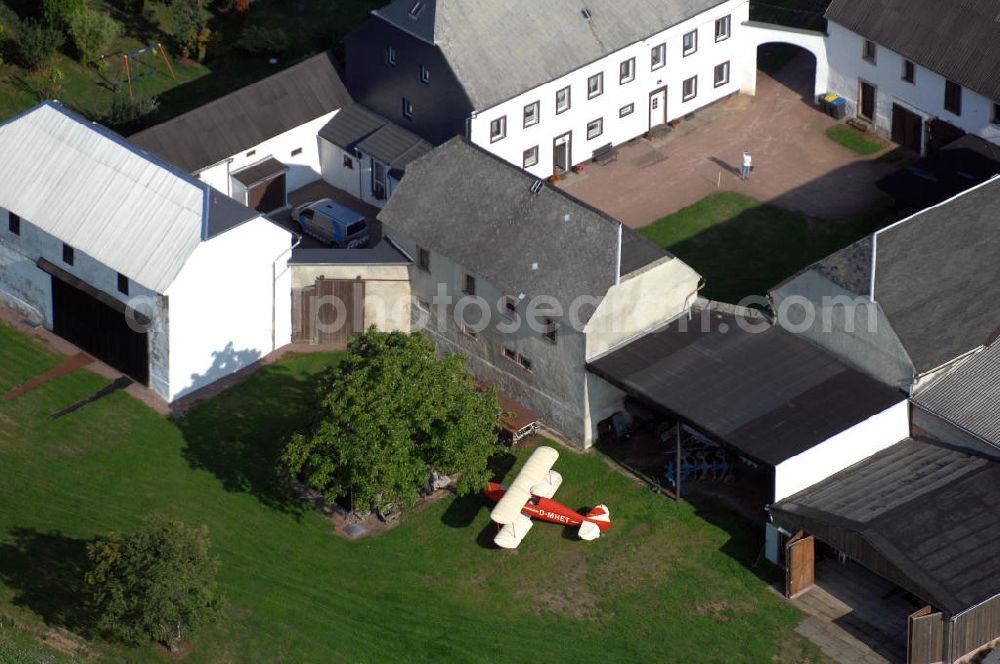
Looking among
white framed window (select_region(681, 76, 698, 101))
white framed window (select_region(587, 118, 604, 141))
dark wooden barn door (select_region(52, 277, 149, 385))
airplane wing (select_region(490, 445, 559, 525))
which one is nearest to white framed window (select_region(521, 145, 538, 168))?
white framed window (select_region(587, 118, 604, 141))

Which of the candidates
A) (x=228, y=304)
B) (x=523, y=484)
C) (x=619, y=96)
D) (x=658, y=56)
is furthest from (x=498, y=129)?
(x=523, y=484)

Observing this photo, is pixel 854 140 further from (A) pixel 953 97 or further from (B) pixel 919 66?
(A) pixel 953 97

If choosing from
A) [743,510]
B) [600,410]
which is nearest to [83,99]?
[600,410]

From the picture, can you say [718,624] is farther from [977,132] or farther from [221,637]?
[977,132]

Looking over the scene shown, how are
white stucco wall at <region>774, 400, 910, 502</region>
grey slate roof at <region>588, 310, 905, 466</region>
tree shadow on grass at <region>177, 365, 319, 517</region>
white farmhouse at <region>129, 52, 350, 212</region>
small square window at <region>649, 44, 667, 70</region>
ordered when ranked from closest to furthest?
white stucco wall at <region>774, 400, 910, 502</region> < grey slate roof at <region>588, 310, 905, 466</region> < tree shadow on grass at <region>177, 365, 319, 517</region> < white farmhouse at <region>129, 52, 350, 212</region> < small square window at <region>649, 44, 667, 70</region>

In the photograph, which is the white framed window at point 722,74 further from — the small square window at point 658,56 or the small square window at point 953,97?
the small square window at point 953,97

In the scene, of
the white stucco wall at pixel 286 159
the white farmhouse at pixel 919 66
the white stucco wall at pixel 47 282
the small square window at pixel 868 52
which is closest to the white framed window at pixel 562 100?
the white stucco wall at pixel 286 159

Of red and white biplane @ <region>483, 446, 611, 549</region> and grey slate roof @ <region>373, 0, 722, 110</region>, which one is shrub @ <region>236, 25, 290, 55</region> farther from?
red and white biplane @ <region>483, 446, 611, 549</region>
